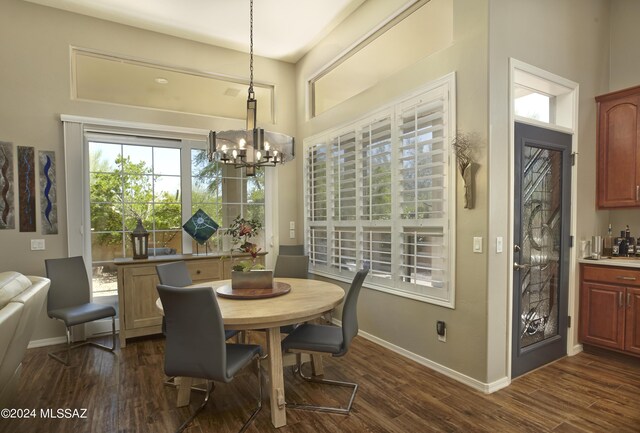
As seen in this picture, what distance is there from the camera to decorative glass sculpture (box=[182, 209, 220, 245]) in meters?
4.35

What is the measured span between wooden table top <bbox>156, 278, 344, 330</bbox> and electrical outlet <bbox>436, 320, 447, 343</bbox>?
0.93 meters

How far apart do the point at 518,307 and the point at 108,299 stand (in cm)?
440

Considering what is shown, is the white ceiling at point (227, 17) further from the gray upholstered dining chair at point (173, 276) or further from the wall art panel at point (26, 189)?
the gray upholstered dining chair at point (173, 276)

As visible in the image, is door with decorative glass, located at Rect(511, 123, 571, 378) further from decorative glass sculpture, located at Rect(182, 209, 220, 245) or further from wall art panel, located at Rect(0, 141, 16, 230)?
wall art panel, located at Rect(0, 141, 16, 230)

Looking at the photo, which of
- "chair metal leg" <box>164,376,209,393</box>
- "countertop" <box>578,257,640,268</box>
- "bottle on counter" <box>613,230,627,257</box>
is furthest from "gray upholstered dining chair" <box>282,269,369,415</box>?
"bottle on counter" <box>613,230,627,257</box>

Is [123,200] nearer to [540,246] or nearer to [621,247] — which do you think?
[540,246]

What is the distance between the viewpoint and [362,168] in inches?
149

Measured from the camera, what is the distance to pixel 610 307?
318 cm

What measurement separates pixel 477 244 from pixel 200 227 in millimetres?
3235

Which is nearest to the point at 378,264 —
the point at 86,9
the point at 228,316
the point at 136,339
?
the point at 228,316

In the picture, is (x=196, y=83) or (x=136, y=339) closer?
(x=136, y=339)

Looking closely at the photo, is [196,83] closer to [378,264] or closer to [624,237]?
[378,264]

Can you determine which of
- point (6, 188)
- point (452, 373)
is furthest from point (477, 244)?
point (6, 188)

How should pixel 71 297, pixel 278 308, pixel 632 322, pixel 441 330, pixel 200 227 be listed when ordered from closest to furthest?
pixel 278 308 → pixel 441 330 → pixel 632 322 → pixel 71 297 → pixel 200 227
